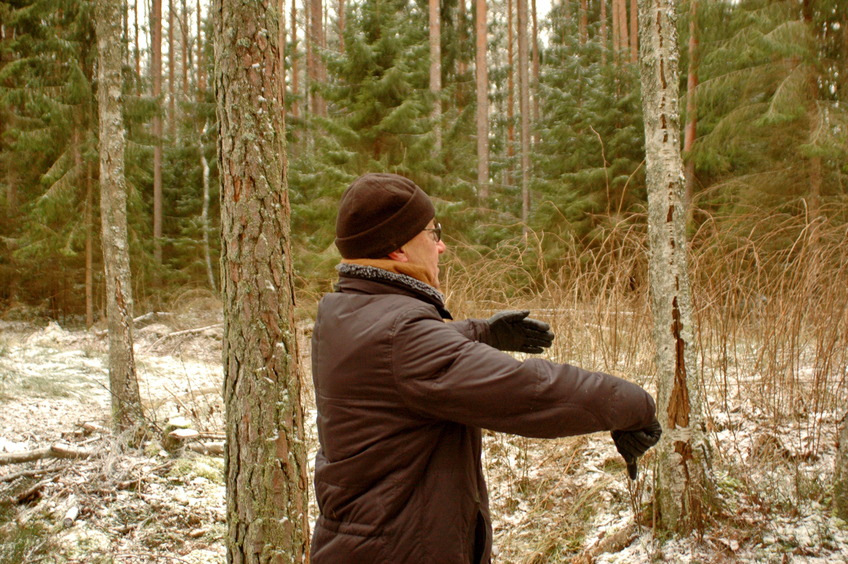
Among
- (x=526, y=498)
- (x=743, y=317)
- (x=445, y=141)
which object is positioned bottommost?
(x=526, y=498)

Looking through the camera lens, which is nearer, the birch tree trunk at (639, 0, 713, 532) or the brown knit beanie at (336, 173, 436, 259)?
the brown knit beanie at (336, 173, 436, 259)

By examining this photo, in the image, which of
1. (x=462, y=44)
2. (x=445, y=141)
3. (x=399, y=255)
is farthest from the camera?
(x=462, y=44)

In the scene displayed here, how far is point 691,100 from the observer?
9586 mm

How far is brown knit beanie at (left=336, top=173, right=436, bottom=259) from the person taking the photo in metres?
1.66

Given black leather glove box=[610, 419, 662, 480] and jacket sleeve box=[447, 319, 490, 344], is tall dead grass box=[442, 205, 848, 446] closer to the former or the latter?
jacket sleeve box=[447, 319, 490, 344]

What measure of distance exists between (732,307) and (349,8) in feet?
30.1

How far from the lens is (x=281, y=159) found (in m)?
2.45

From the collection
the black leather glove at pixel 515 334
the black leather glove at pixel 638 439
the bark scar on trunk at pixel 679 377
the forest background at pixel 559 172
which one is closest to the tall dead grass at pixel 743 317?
the forest background at pixel 559 172

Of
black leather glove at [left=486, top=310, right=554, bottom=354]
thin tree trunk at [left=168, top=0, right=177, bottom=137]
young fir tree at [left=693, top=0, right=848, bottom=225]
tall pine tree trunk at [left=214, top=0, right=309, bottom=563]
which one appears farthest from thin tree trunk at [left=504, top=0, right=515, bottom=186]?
black leather glove at [left=486, top=310, right=554, bottom=354]

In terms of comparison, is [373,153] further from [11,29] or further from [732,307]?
[11,29]

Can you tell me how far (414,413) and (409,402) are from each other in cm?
7

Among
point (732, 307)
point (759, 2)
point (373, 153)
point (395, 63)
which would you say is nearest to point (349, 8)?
point (395, 63)

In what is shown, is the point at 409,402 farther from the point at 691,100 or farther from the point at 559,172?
the point at 559,172

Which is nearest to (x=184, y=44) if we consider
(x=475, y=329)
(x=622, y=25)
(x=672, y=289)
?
(x=622, y=25)
